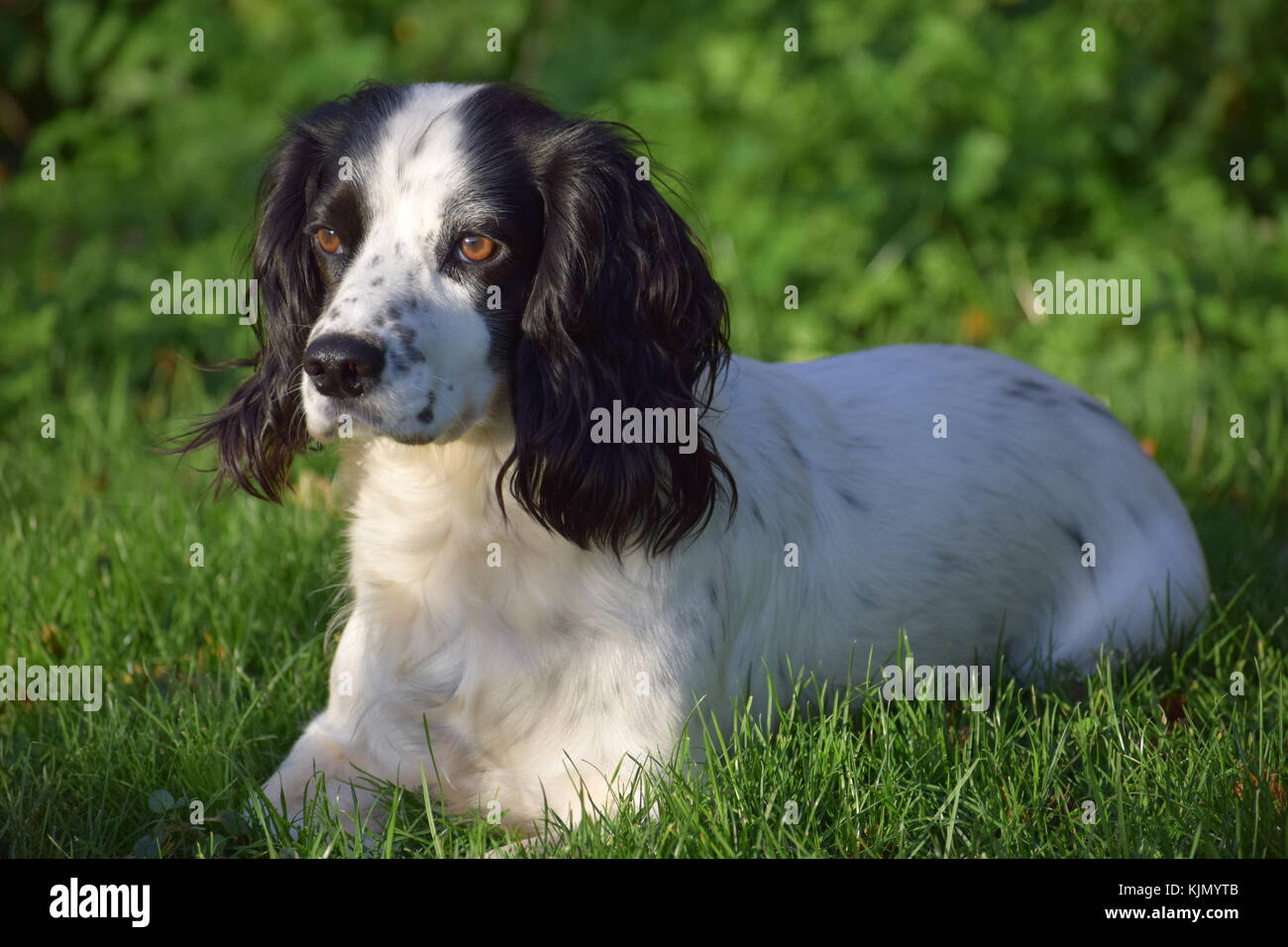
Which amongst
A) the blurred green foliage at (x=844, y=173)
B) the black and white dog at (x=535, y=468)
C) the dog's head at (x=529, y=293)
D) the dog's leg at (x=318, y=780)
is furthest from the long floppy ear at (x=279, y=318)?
the blurred green foliage at (x=844, y=173)

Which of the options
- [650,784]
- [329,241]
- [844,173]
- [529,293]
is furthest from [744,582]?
[844,173]

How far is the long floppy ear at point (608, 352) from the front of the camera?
9.90 feet

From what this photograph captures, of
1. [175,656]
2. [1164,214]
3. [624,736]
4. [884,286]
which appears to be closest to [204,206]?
[884,286]

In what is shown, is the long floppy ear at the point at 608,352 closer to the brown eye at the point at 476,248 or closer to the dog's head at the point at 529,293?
the dog's head at the point at 529,293

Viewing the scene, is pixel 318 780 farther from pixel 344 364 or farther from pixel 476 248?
pixel 476 248

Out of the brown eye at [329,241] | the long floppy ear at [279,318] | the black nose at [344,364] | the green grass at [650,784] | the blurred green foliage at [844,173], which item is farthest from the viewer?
the blurred green foliage at [844,173]

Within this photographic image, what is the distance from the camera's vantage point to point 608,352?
3.10 m

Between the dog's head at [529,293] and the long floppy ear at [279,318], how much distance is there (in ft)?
0.45

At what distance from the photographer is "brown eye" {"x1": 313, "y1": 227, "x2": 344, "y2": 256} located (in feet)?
10.1

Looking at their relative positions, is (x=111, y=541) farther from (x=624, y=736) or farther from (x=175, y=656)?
(x=624, y=736)

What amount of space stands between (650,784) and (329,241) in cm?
133

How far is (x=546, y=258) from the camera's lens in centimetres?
305

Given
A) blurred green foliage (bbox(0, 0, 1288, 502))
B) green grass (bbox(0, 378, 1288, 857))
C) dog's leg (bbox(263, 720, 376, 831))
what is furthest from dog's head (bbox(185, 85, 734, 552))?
blurred green foliage (bbox(0, 0, 1288, 502))
